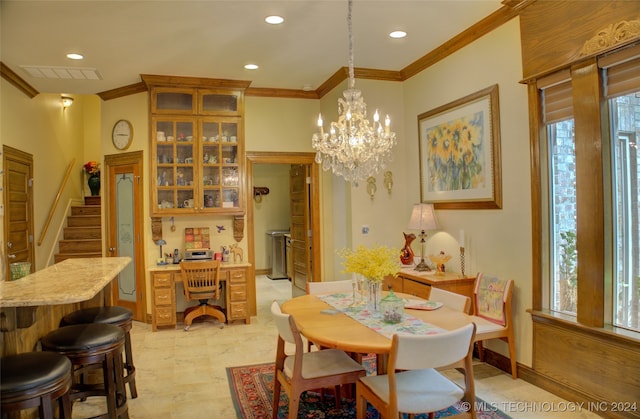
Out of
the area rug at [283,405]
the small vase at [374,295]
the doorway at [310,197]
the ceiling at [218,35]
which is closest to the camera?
the small vase at [374,295]

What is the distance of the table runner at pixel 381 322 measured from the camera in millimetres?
2301

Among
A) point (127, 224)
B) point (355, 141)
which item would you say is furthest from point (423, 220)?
point (127, 224)

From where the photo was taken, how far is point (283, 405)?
2.99 m

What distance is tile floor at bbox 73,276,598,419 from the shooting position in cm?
293

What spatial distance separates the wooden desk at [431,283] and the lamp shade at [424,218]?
0.44 meters

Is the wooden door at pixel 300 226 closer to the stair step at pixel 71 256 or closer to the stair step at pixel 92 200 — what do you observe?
the stair step at pixel 71 256

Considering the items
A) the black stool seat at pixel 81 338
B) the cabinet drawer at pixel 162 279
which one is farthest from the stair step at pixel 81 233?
the black stool seat at pixel 81 338

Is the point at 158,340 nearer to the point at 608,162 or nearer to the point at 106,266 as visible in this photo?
the point at 106,266

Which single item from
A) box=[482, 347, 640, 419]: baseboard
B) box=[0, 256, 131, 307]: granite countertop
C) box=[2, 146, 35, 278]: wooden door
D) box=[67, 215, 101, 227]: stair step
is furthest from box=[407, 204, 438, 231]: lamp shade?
box=[67, 215, 101, 227]: stair step

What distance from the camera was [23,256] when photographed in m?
5.20

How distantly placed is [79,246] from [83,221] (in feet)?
1.98

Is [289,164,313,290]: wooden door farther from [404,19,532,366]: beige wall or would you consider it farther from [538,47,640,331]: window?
[538,47,640,331]: window

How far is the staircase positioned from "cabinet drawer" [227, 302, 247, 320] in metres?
2.74

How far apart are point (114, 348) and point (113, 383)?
225mm
